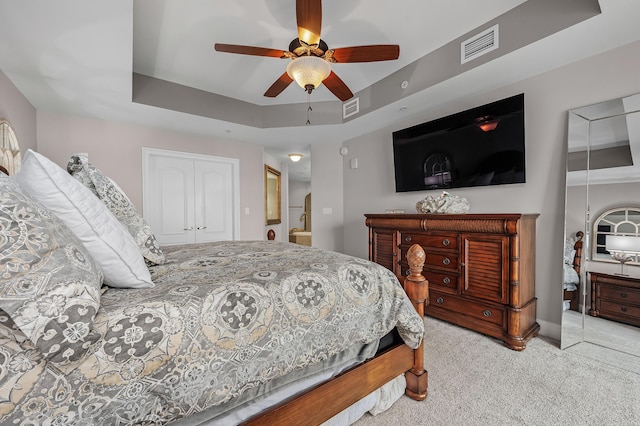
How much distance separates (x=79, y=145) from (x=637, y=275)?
5.44 metres

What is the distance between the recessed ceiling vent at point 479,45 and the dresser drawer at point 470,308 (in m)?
2.03

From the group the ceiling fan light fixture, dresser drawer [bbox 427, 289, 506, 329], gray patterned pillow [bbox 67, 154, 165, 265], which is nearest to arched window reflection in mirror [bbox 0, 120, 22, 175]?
gray patterned pillow [bbox 67, 154, 165, 265]

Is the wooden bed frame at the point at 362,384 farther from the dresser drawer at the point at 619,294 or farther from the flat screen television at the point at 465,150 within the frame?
the flat screen television at the point at 465,150

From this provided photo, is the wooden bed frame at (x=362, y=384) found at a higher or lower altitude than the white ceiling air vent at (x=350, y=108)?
lower

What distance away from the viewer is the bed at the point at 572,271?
2078 mm

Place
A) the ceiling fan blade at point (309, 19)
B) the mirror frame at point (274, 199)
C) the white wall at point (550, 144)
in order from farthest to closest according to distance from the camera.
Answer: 1. the mirror frame at point (274, 199)
2. the white wall at point (550, 144)
3. the ceiling fan blade at point (309, 19)

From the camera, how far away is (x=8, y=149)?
6.83ft

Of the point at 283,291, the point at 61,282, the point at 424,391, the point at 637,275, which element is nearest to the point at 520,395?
the point at 424,391

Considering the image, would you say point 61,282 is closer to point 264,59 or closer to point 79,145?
point 264,59

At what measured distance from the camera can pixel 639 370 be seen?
171 cm

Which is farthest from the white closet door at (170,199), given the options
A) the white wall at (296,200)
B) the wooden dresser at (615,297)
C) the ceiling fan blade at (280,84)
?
the white wall at (296,200)

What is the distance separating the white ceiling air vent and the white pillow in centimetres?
291

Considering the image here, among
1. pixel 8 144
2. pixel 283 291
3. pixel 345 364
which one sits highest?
pixel 8 144

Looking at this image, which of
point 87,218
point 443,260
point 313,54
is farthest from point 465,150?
point 87,218
